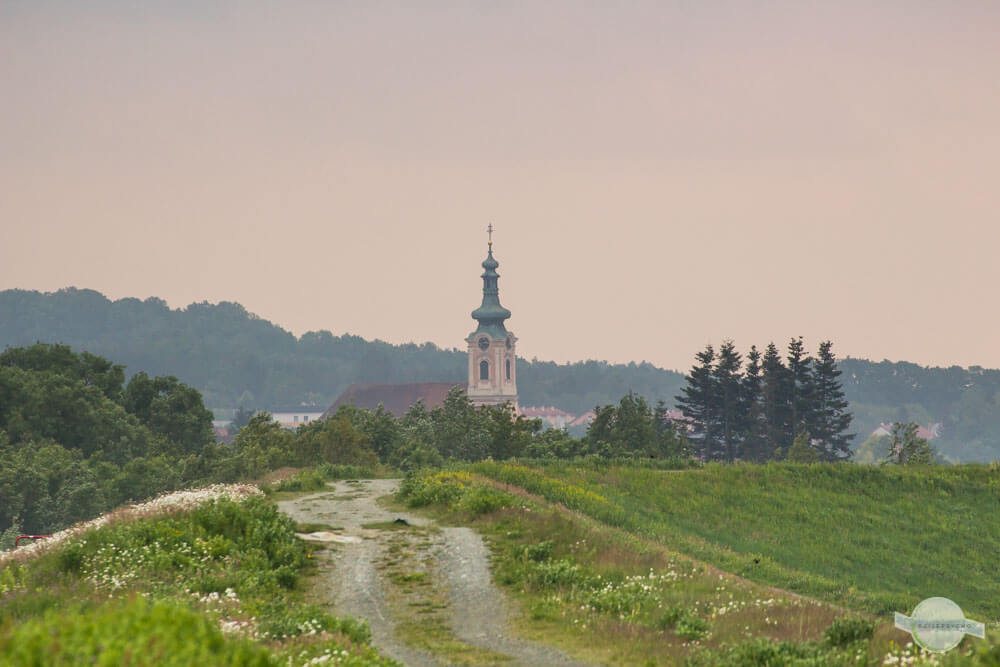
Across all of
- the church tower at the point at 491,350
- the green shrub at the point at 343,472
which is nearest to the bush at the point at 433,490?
the green shrub at the point at 343,472

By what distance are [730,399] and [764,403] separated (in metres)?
3.42

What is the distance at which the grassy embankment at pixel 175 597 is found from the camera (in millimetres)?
10062

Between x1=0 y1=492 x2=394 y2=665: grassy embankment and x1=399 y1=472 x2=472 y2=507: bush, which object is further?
x1=399 y1=472 x2=472 y2=507: bush

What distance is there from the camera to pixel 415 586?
1972cm

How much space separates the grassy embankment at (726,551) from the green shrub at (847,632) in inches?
1.0

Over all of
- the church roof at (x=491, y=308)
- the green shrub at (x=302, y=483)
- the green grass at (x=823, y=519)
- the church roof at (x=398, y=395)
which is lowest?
the green grass at (x=823, y=519)

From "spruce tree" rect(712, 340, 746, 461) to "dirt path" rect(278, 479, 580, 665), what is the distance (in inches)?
2730

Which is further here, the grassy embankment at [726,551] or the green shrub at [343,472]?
the green shrub at [343,472]

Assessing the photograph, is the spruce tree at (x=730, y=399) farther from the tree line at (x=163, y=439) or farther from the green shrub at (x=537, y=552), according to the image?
the green shrub at (x=537, y=552)

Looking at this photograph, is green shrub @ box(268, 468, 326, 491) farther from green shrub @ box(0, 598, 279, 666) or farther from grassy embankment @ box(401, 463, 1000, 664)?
green shrub @ box(0, 598, 279, 666)

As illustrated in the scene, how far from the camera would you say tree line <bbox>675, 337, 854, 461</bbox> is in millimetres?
91250

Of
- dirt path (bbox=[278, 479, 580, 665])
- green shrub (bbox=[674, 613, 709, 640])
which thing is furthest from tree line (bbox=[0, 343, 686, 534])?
green shrub (bbox=[674, 613, 709, 640])

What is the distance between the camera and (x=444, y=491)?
28.9 meters

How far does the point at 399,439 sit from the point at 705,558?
39923 millimetres
